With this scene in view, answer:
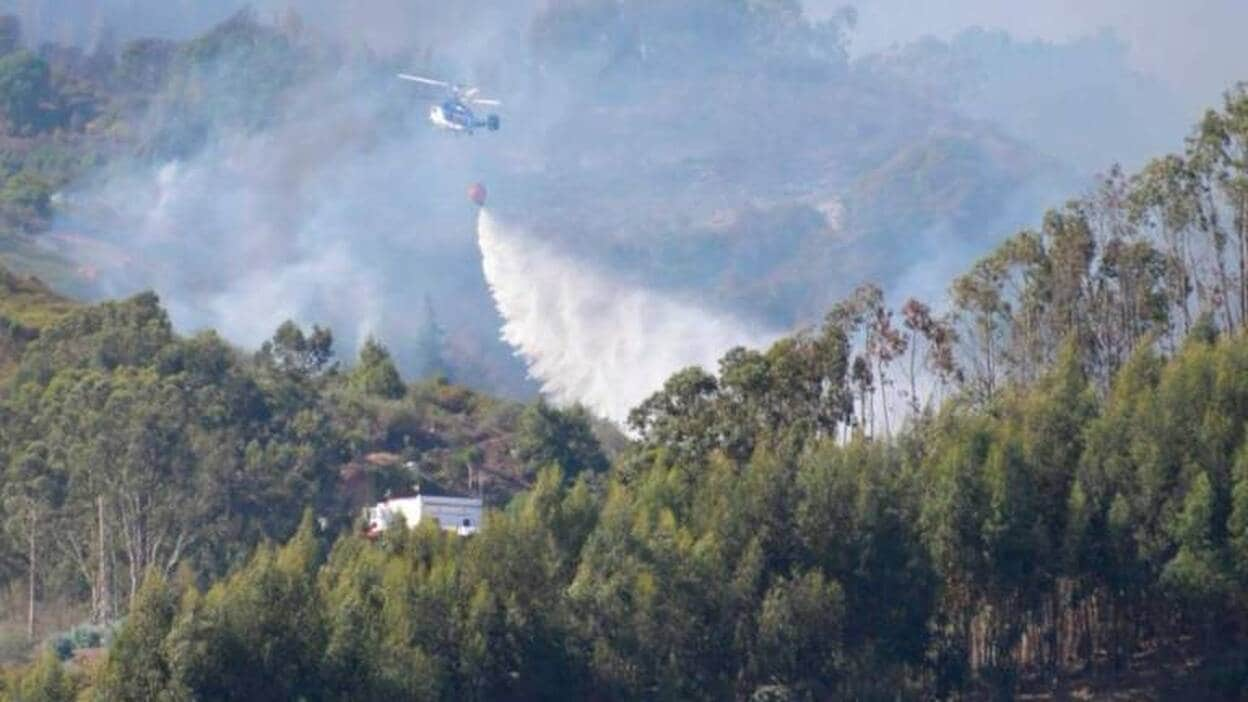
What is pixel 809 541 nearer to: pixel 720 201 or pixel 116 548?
pixel 116 548

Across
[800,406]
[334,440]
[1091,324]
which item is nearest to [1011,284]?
[1091,324]

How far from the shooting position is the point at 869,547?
48000 millimetres

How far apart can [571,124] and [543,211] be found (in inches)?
824

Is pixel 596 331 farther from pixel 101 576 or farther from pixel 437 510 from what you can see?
pixel 101 576

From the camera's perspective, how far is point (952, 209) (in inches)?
4712

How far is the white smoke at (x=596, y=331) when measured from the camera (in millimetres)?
88312

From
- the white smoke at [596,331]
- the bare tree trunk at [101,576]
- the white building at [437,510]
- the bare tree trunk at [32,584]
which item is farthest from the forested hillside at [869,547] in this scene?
the white smoke at [596,331]

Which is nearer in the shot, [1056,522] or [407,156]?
[1056,522]

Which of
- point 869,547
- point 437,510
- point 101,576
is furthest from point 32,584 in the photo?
point 869,547

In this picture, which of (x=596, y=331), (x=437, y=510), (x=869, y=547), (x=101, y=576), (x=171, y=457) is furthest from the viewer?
(x=596, y=331)

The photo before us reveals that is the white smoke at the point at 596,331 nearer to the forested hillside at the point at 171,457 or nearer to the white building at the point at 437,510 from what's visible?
the forested hillside at the point at 171,457

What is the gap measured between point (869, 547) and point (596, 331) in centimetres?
4335

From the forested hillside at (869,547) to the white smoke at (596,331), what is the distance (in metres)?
29.0

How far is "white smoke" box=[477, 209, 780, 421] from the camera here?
290 feet
